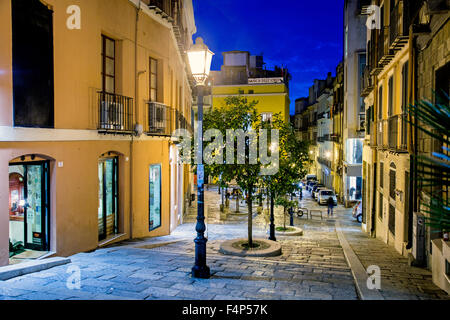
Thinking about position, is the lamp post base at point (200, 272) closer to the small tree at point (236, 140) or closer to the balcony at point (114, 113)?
the small tree at point (236, 140)

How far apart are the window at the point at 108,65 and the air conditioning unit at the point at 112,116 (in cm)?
61

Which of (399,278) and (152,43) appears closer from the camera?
(399,278)

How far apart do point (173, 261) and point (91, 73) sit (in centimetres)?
567

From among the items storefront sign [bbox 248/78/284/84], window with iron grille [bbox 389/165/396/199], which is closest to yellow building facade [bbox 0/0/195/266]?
window with iron grille [bbox 389/165/396/199]

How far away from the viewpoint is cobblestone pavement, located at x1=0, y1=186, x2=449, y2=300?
6.39 metres

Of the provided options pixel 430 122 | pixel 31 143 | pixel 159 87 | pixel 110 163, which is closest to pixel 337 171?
pixel 159 87

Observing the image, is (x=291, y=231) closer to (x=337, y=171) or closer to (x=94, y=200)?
(x=94, y=200)

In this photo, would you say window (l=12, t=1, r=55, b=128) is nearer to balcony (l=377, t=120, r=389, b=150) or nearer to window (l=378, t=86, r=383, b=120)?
balcony (l=377, t=120, r=389, b=150)

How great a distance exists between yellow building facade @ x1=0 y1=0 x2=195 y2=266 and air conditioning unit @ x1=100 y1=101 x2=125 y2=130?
3cm

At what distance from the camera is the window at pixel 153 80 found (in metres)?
14.9

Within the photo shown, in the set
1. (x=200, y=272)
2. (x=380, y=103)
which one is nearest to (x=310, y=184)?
(x=380, y=103)

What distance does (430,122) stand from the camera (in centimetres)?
276
